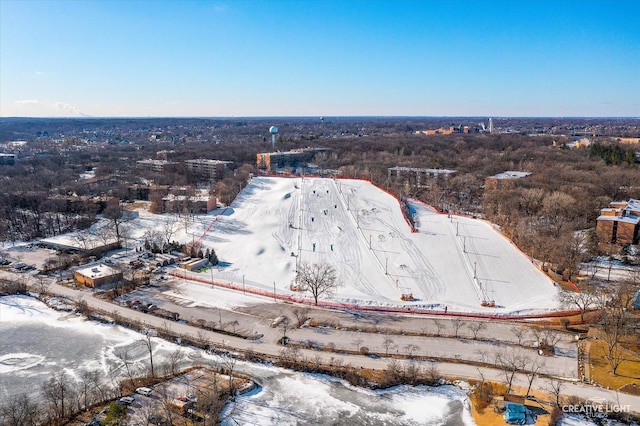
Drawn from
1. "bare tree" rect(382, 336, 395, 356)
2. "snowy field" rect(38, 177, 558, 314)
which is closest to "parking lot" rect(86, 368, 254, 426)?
"bare tree" rect(382, 336, 395, 356)

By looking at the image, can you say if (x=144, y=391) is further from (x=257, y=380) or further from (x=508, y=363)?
(x=508, y=363)

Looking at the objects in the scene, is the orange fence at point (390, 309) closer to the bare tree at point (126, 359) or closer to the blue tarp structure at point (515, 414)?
the blue tarp structure at point (515, 414)

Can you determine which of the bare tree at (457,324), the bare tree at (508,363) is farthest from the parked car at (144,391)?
the bare tree at (457,324)

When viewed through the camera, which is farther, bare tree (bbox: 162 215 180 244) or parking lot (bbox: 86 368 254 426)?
bare tree (bbox: 162 215 180 244)

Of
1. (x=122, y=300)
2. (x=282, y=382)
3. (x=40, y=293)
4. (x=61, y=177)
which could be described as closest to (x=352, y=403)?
(x=282, y=382)

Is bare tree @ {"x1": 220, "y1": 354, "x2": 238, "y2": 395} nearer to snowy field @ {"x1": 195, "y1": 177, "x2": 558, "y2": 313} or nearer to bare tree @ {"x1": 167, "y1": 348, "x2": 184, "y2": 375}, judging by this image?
bare tree @ {"x1": 167, "y1": 348, "x2": 184, "y2": 375}

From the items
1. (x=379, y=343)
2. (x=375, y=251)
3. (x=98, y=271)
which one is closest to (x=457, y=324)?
(x=379, y=343)
